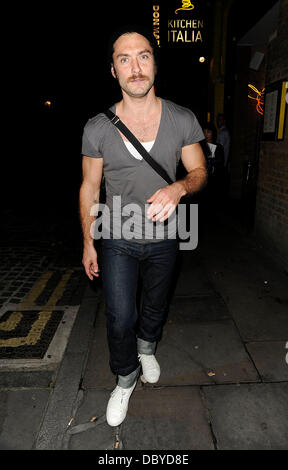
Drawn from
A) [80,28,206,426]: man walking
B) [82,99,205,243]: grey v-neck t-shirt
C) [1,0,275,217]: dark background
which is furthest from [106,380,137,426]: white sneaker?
[1,0,275,217]: dark background

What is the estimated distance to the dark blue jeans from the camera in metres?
2.14

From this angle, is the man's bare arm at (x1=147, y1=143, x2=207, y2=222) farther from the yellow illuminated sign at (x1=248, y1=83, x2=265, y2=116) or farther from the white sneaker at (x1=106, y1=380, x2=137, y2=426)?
the yellow illuminated sign at (x1=248, y1=83, x2=265, y2=116)

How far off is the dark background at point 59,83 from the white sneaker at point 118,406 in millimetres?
9759

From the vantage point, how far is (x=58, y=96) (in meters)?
29.7

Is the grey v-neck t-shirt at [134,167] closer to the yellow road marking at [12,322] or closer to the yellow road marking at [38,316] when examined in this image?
the yellow road marking at [38,316]

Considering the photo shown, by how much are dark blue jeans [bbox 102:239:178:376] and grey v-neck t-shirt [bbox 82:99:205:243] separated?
0.28 ft

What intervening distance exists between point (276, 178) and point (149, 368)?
3.78m

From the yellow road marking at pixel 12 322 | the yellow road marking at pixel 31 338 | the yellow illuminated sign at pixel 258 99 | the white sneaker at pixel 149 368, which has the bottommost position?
the yellow road marking at pixel 31 338

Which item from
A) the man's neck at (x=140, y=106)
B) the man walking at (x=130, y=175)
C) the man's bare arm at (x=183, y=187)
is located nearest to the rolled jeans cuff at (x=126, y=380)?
the man walking at (x=130, y=175)

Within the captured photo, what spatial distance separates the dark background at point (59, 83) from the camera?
18.4 meters

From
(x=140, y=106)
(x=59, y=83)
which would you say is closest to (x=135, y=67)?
(x=140, y=106)
